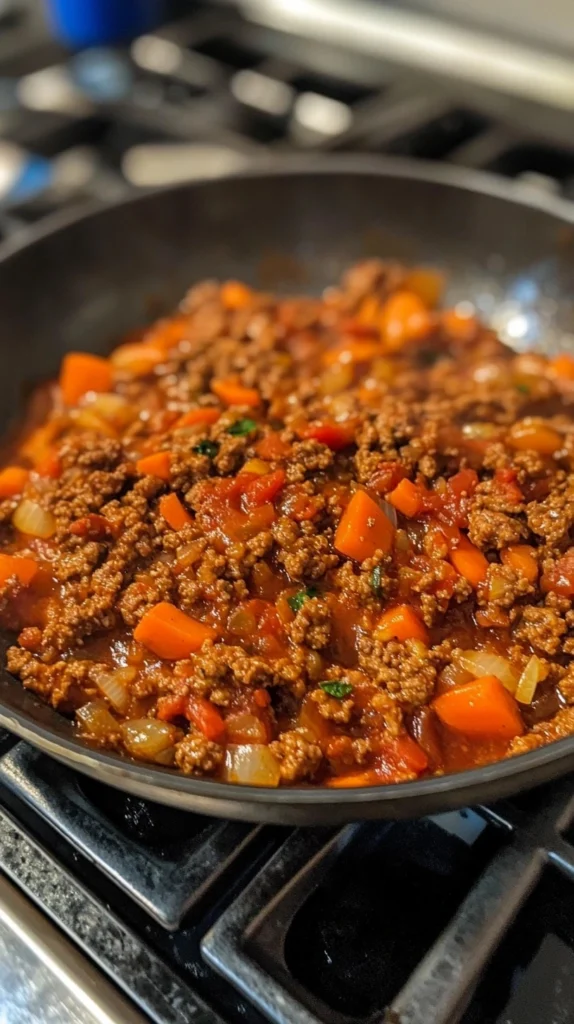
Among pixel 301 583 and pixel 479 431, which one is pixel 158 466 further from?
pixel 479 431

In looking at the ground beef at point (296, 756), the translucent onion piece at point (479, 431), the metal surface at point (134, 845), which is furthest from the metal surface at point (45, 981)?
the translucent onion piece at point (479, 431)

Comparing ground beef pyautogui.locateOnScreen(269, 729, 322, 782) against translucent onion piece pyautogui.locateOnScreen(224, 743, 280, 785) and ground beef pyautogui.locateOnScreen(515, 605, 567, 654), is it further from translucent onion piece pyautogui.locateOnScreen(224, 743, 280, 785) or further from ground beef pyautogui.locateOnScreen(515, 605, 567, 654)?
ground beef pyautogui.locateOnScreen(515, 605, 567, 654)

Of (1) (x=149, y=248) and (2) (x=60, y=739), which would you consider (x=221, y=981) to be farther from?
(1) (x=149, y=248)

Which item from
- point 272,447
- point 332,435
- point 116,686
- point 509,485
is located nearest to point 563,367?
point 509,485

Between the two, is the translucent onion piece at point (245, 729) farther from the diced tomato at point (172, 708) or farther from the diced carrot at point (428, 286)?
the diced carrot at point (428, 286)

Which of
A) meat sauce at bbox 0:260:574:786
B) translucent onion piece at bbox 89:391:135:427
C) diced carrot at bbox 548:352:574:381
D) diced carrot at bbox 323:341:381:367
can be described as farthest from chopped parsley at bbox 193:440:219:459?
diced carrot at bbox 548:352:574:381

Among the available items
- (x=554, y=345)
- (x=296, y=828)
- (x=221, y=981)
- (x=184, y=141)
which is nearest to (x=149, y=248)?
(x=184, y=141)
